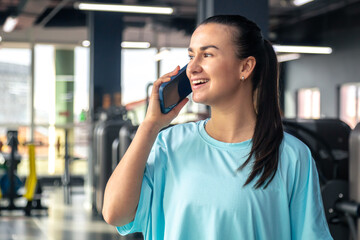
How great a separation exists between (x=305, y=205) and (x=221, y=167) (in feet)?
0.66

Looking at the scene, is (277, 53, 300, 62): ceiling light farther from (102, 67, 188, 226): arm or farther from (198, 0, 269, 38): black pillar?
(102, 67, 188, 226): arm

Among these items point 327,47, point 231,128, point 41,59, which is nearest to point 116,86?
point 41,59

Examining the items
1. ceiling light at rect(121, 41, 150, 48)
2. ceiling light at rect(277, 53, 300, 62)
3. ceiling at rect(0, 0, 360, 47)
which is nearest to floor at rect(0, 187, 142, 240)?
ceiling at rect(0, 0, 360, 47)

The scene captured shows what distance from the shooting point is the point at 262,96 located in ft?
4.14

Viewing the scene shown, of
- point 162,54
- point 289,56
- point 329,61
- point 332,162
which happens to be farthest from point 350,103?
point 332,162

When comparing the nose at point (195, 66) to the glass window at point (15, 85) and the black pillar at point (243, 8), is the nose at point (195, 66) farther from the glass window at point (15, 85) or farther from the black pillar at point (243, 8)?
the glass window at point (15, 85)

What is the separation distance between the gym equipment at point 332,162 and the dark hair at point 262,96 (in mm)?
1321

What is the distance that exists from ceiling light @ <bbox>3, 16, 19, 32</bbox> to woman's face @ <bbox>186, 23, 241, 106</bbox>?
346 inches

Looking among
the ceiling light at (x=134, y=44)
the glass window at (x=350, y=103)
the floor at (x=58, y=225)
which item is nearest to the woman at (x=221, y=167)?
the floor at (x=58, y=225)

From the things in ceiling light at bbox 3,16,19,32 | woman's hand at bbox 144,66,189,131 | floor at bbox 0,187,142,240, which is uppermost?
ceiling light at bbox 3,16,19,32

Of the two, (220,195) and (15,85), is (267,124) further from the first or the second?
(15,85)

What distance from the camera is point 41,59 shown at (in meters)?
11.1

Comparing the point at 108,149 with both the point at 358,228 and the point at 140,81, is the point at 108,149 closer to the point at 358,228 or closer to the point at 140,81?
the point at 358,228

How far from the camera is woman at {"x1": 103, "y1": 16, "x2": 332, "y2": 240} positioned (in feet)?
3.69
